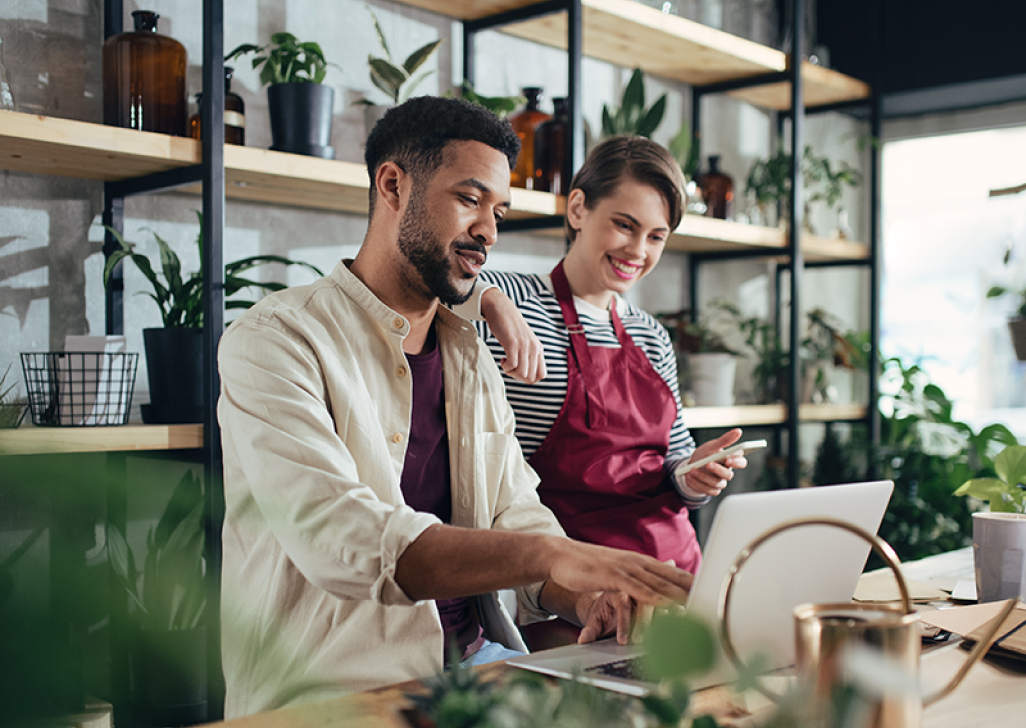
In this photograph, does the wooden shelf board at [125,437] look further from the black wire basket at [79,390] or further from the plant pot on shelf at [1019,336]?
the plant pot on shelf at [1019,336]

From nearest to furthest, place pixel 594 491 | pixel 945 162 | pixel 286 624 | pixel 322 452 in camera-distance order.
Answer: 1. pixel 322 452
2. pixel 286 624
3. pixel 594 491
4. pixel 945 162

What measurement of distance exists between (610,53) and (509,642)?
2046mm

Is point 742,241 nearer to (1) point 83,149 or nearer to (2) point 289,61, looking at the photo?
(2) point 289,61

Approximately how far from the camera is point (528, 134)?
2.36m

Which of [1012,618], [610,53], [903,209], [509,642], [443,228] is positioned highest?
[610,53]

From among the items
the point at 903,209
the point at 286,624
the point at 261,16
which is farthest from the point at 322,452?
the point at 903,209

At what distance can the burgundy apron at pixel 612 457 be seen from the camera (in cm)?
178

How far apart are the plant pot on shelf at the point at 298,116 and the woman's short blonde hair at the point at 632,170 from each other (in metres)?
0.58

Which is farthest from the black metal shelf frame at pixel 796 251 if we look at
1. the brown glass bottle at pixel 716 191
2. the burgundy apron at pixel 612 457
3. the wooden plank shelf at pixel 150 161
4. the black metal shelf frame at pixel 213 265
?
the black metal shelf frame at pixel 213 265

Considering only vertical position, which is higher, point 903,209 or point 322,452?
point 903,209

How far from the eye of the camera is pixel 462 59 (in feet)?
8.19

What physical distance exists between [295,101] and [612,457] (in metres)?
0.96

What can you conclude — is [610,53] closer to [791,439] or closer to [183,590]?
[791,439]

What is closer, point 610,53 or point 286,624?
point 286,624
